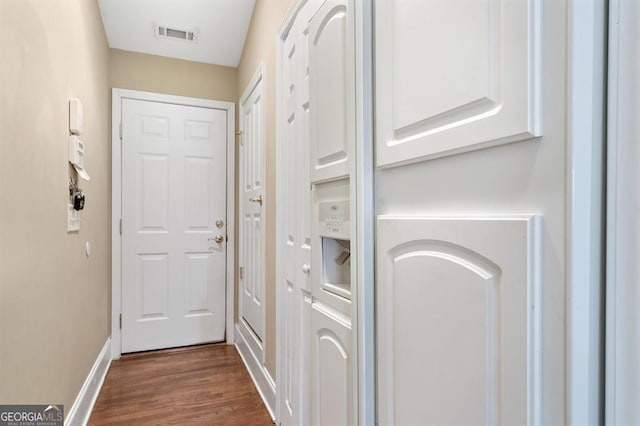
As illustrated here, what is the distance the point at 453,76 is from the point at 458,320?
20.2 inches

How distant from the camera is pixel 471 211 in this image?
73 cm

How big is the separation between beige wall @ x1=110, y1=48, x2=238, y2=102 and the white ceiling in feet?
0.21

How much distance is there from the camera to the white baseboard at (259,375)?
2041 mm

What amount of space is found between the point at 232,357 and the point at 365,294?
2181 millimetres

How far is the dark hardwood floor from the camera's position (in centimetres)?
202

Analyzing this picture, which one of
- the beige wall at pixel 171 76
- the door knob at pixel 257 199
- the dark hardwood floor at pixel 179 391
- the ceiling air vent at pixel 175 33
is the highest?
the ceiling air vent at pixel 175 33

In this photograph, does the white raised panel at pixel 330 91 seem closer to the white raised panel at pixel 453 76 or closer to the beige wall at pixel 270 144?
the white raised panel at pixel 453 76

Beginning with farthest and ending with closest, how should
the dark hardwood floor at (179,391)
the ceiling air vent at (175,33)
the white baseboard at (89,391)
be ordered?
the ceiling air vent at (175,33) → the dark hardwood floor at (179,391) → the white baseboard at (89,391)

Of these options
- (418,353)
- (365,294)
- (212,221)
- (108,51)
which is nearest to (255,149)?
(212,221)

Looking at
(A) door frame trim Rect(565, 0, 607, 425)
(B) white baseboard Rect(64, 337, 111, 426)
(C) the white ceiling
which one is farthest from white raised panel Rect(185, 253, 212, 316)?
(A) door frame trim Rect(565, 0, 607, 425)

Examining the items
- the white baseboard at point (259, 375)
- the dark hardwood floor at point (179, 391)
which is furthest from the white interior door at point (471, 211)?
the dark hardwood floor at point (179, 391)

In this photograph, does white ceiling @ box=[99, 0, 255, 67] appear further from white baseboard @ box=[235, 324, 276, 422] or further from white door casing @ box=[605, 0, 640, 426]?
white door casing @ box=[605, 0, 640, 426]

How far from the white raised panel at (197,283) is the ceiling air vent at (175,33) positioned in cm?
176

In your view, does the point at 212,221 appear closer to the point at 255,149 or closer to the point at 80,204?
the point at 255,149
